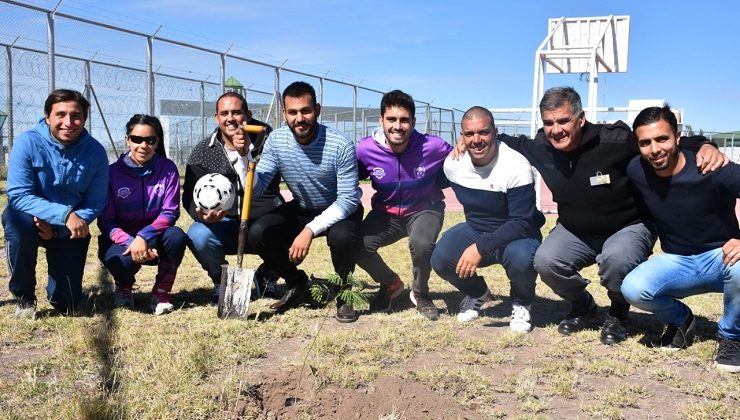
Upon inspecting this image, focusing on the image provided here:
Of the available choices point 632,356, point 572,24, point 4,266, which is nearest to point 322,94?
point 572,24

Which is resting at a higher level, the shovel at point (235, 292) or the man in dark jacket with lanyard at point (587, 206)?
the man in dark jacket with lanyard at point (587, 206)

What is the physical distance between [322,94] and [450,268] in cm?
1408

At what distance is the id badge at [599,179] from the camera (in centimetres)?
420

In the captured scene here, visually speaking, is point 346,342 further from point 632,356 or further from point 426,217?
point 632,356

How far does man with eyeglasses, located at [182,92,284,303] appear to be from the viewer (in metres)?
5.12

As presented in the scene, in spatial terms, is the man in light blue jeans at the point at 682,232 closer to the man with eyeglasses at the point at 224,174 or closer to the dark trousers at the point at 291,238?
the dark trousers at the point at 291,238

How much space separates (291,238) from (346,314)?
2.49 ft

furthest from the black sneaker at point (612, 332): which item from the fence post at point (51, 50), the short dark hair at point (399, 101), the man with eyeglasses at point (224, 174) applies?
the fence post at point (51, 50)

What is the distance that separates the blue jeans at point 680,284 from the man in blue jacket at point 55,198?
12.0ft

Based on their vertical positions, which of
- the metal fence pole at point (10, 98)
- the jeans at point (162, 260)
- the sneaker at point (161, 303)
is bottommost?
the sneaker at point (161, 303)

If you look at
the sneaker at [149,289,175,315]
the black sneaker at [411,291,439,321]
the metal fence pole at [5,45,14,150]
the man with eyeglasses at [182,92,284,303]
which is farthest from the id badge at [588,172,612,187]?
the metal fence pole at [5,45,14,150]

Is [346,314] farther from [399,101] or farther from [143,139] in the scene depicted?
[143,139]

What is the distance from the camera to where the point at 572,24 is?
11.8m

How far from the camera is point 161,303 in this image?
4859 millimetres
